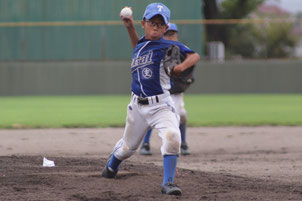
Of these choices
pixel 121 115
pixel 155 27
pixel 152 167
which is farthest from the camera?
pixel 121 115

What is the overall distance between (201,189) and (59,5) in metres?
18.1

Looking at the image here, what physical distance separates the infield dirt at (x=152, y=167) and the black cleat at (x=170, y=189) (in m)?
0.06

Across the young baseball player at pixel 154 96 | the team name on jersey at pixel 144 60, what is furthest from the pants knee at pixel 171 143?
the team name on jersey at pixel 144 60

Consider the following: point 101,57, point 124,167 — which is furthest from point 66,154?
point 101,57

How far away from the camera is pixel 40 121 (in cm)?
1082

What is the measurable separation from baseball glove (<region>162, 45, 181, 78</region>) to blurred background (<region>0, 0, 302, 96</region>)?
51.5 feet

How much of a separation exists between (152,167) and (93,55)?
15408 millimetres

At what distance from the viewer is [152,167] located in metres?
5.83

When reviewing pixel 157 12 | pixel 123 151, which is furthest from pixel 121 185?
pixel 157 12

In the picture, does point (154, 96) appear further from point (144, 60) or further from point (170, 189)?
point (170, 189)

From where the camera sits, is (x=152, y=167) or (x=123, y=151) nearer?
(x=123, y=151)

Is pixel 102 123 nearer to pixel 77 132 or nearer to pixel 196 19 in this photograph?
pixel 77 132

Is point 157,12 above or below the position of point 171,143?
above

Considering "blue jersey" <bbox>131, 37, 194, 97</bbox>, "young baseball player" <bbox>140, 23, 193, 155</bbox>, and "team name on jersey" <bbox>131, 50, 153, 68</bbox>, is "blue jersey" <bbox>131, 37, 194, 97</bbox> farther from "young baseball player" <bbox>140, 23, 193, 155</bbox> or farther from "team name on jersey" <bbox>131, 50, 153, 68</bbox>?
"young baseball player" <bbox>140, 23, 193, 155</bbox>
